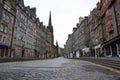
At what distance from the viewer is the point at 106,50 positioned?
36281 mm

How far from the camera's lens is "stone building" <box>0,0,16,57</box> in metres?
34.2

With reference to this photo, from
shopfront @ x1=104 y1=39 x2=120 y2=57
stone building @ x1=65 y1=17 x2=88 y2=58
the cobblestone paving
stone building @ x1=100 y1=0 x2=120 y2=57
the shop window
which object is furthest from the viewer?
stone building @ x1=65 y1=17 x2=88 y2=58

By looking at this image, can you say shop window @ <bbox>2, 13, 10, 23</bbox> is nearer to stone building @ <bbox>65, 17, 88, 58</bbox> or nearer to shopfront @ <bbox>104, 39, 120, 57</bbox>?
shopfront @ <bbox>104, 39, 120, 57</bbox>

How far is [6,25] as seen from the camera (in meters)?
36.4

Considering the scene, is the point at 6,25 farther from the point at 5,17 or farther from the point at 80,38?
the point at 80,38

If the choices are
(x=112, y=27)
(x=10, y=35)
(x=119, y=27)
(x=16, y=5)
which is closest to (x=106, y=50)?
(x=112, y=27)

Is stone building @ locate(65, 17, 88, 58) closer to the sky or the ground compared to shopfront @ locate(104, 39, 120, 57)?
closer to the sky

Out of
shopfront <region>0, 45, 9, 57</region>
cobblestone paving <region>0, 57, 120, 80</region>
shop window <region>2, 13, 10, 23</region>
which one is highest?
shop window <region>2, 13, 10, 23</region>

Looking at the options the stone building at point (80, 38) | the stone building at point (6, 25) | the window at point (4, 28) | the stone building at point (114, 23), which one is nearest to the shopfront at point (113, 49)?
the stone building at point (114, 23)

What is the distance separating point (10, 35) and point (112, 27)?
1095 inches

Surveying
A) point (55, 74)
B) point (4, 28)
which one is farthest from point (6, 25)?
point (55, 74)

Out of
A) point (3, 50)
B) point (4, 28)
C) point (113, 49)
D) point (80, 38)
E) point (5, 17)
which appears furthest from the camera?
point (80, 38)

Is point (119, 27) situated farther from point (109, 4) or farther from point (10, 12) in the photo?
point (10, 12)

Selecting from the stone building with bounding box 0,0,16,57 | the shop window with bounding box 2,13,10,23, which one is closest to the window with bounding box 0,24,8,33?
the stone building with bounding box 0,0,16,57
